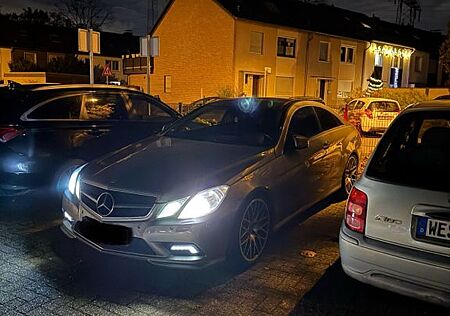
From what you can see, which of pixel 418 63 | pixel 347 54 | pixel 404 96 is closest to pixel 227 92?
pixel 404 96

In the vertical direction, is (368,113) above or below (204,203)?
above

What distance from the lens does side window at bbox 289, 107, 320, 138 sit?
5.20 m

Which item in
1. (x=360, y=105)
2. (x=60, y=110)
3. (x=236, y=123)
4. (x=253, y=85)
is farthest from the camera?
(x=253, y=85)

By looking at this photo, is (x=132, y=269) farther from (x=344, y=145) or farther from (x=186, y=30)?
(x=186, y=30)

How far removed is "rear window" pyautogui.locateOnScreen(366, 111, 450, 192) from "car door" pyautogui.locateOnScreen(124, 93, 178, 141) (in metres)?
4.12

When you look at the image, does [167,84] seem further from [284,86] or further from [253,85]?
[284,86]

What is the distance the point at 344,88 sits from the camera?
32719 millimetres

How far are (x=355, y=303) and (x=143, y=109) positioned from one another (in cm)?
485

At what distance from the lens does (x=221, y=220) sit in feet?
12.2

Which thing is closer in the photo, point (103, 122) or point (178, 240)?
point (178, 240)

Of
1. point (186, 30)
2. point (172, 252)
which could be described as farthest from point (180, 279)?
point (186, 30)

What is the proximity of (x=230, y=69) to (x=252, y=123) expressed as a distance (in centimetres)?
2146

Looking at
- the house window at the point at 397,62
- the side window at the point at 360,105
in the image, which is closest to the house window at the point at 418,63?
the house window at the point at 397,62

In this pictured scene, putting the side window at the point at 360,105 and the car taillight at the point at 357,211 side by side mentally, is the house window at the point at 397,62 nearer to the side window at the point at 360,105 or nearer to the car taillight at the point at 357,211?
the side window at the point at 360,105
